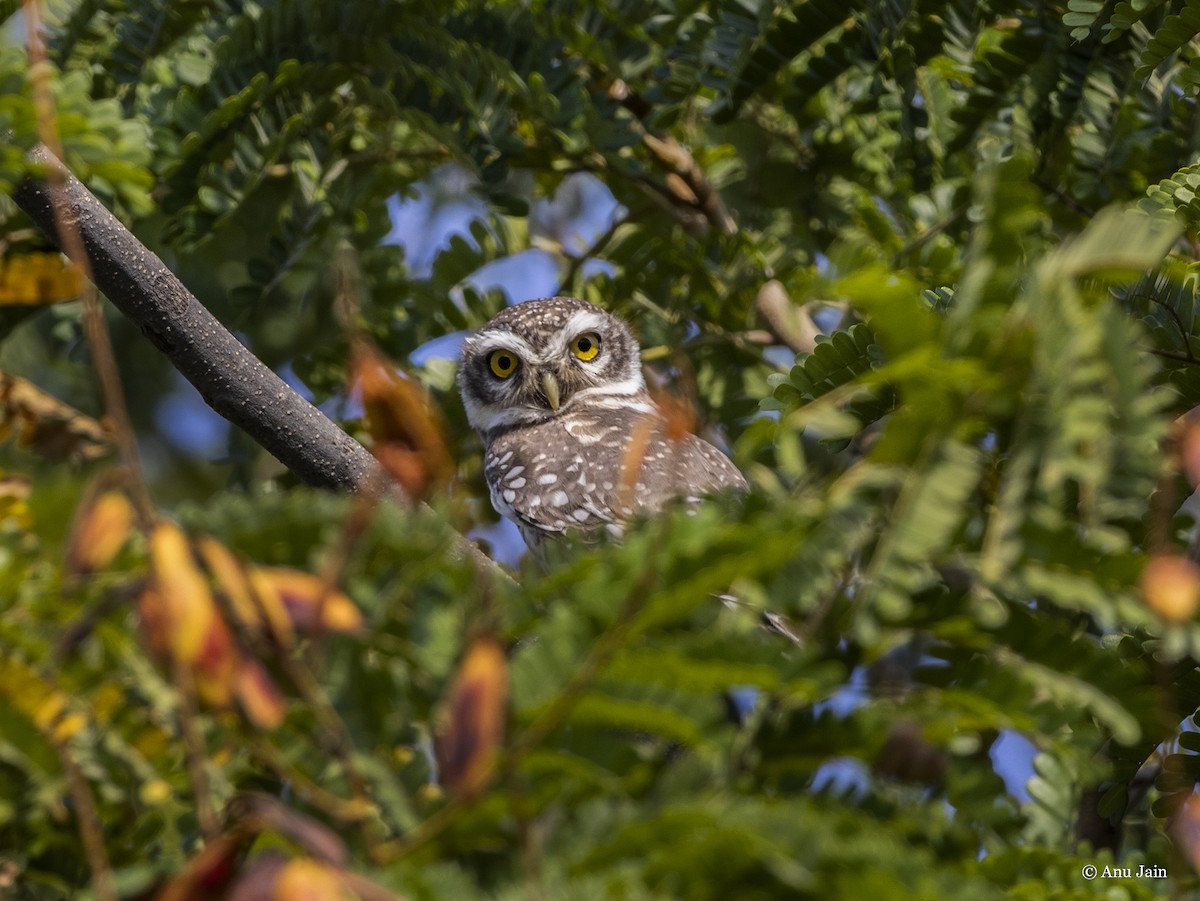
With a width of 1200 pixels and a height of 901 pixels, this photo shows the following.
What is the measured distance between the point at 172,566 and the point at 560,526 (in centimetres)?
358

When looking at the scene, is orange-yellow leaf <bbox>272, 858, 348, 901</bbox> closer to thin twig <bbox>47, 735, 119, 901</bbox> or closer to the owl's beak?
thin twig <bbox>47, 735, 119, 901</bbox>

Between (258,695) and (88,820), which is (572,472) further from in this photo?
(258,695)

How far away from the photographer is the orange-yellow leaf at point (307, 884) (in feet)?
4.01

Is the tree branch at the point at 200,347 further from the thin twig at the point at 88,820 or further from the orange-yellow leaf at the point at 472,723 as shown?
the orange-yellow leaf at the point at 472,723

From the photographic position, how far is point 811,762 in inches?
62.7

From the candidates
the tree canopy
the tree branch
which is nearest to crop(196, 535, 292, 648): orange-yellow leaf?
the tree canopy

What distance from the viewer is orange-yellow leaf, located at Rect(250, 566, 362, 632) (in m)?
1.38

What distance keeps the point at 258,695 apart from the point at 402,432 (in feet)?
1.29

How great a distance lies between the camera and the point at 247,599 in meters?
1.40

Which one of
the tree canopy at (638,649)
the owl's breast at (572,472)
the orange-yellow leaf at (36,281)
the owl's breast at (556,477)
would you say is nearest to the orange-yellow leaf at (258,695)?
the tree canopy at (638,649)

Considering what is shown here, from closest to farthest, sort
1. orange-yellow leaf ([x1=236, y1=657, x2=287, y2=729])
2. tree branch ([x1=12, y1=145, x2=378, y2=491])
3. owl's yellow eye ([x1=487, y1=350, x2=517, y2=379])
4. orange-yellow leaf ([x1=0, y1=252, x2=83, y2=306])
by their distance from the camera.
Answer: orange-yellow leaf ([x1=236, y1=657, x2=287, y2=729]) < tree branch ([x1=12, y1=145, x2=378, y2=491]) < orange-yellow leaf ([x1=0, y1=252, x2=83, y2=306]) < owl's yellow eye ([x1=487, y1=350, x2=517, y2=379])

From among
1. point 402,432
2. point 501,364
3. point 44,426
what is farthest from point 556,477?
point 402,432

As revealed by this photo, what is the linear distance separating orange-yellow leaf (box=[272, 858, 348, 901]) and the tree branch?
210 centimetres

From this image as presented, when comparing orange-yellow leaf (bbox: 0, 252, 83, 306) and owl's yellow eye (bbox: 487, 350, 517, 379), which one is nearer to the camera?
orange-yellow leaf (bbox: 0, 252, 83, 306)
